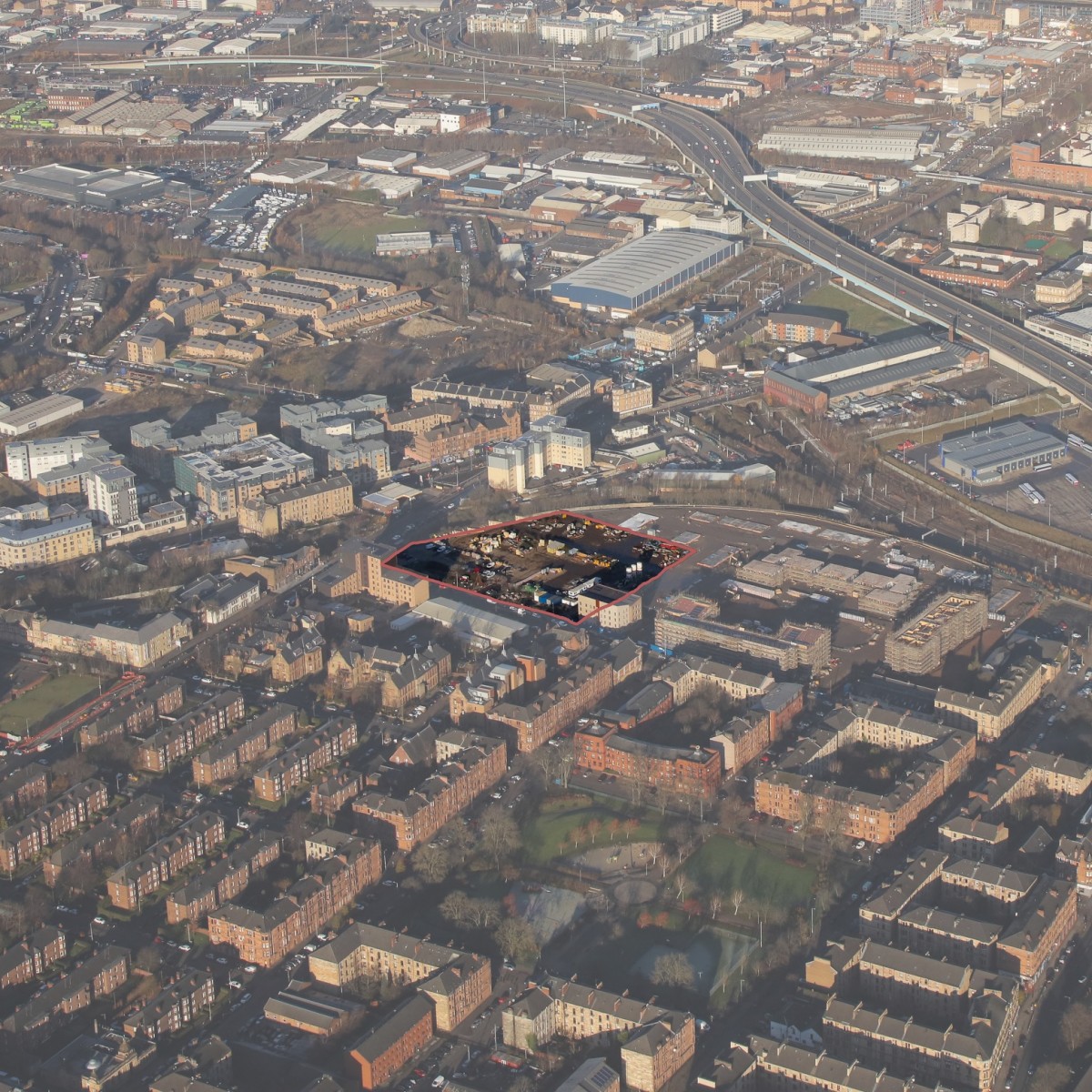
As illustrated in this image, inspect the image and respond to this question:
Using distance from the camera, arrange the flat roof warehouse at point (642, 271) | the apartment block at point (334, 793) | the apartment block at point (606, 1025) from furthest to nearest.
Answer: the flat roof warehouse at point (642, 271), the apartment block at point (334, 793), the apartment block at point (606, 1025)

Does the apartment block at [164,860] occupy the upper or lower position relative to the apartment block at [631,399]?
lower

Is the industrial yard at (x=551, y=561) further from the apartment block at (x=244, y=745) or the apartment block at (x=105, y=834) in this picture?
the apartment block at (x=105, y=834)

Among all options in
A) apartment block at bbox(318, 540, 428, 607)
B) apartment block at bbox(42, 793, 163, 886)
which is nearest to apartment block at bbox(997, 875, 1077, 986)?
apartment block at bbox(42, 793, 163, 886)

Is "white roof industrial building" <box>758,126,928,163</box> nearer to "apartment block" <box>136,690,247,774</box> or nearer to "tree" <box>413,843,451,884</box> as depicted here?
"apartment block" <box>136,690,247,774</box>

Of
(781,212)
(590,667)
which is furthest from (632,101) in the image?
(590,667)

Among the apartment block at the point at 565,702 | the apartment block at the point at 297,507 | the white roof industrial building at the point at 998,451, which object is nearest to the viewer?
the apartment block at the point at 565,702

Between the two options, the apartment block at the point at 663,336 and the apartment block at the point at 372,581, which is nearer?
the apartment block at the point at 372,581

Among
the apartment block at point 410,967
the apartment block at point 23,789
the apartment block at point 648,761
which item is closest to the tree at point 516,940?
the apartment block at point 410,967
